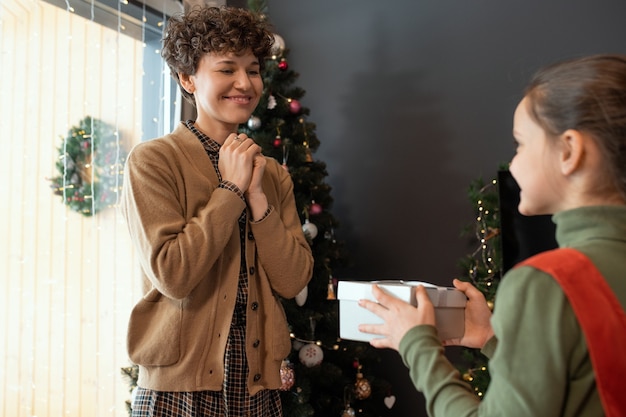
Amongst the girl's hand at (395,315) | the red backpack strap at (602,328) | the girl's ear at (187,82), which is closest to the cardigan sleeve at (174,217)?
the girl's ear at (187,82)

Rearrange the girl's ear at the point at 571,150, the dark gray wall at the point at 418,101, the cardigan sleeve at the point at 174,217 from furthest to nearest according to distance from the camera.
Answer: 1. the dark gray wall at the point at 418,101
2. the cardigan sleeve at the point at 174,217
3. the girl's ear at the point at 571,150

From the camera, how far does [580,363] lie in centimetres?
A: 75

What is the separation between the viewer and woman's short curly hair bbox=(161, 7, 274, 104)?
62.2 inches

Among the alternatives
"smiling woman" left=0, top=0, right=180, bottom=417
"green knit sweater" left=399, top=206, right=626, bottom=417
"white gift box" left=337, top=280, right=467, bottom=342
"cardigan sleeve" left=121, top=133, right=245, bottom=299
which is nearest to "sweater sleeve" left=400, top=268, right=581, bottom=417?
"green knit sweater" left=399, top=206, right=626, bottom=417

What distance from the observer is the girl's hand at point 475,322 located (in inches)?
47.3

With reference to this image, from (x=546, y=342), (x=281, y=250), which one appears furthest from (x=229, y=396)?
(x=546, y=342)

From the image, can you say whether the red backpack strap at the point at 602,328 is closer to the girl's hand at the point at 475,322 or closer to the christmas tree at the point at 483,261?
the girl's hand at the point at 475,322

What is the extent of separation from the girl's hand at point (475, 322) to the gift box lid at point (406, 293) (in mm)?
27

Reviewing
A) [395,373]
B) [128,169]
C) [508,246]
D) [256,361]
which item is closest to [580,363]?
[256,361]

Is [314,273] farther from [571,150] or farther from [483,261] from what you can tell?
[571,150]

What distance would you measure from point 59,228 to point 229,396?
59.3 inches

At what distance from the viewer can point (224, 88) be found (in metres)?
1.59

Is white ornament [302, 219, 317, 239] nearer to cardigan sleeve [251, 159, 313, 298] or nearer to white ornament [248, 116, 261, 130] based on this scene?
white ornament [248, 116, 261, 130]

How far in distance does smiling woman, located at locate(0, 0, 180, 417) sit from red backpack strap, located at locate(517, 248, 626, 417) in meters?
2.28
